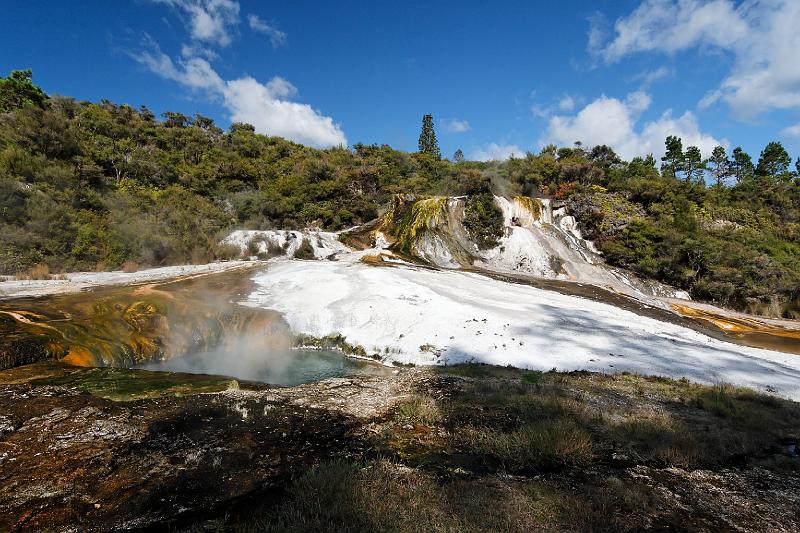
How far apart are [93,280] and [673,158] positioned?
206 ft

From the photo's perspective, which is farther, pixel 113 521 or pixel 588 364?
pixel 588 364

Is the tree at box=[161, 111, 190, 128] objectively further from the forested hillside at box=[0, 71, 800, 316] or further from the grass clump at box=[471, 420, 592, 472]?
the grass clump at box=[471, 420, 592, 472]

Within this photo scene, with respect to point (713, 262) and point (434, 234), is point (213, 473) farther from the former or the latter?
point (713, 262)

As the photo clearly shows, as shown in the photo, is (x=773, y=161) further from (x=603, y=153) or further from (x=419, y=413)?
(x=419, y=413)

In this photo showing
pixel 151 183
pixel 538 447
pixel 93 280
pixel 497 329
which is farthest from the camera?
pixel 151 183

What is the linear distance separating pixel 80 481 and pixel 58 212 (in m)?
19.3

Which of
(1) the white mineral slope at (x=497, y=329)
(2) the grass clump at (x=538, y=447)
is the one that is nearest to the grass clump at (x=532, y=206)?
(1) the white mineral slope at (x=497, y=329)

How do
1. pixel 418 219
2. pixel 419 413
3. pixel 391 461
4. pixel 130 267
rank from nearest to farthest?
pixel 391 461
pixel 419 413
pixel 130 267
pixel 418 219

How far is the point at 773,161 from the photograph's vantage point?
4862cm

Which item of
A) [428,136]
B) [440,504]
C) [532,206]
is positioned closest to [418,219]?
[532,206]

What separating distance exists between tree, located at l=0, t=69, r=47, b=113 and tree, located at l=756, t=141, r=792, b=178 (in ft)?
259

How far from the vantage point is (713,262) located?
23.5 meters

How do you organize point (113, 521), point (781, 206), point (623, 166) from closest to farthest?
point (113, 521)
point (781, 206)
point (623, 166)

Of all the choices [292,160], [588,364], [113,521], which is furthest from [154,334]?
[292,160]
